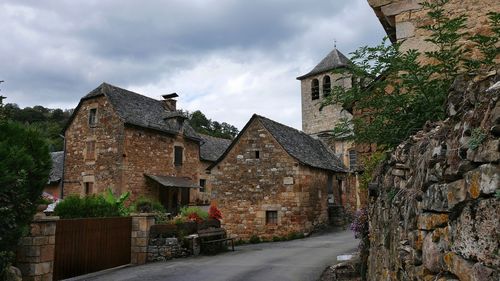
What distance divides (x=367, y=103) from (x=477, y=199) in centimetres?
413

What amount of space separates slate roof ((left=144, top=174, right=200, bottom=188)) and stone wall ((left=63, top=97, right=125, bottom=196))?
2.30 m

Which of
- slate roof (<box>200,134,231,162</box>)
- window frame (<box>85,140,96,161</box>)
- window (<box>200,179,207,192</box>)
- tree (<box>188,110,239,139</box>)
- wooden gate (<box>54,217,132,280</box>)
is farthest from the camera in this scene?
tree (<box>188,110,239,139</box>)

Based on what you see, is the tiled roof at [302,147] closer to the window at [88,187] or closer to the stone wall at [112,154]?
the stone wall at [112,154]

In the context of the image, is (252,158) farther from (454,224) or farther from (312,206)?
(454,224)

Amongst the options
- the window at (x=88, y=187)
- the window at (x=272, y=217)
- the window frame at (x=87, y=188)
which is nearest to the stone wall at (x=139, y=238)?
the window at (x=272, y=217)

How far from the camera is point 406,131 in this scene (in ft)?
17.4

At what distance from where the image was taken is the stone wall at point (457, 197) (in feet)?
6.12

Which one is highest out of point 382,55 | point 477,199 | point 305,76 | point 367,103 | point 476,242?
point 305,76

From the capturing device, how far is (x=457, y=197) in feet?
7.33

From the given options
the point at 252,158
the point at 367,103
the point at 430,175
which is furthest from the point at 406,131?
the point at 252,158

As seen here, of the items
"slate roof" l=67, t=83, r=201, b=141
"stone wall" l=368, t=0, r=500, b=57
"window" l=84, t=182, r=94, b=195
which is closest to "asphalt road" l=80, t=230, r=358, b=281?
"stone wall" l=368, t=0, r=500, b=57

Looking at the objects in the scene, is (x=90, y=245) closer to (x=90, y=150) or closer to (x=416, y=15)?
(x=416, y=15)

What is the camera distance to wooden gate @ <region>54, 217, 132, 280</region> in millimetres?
10625

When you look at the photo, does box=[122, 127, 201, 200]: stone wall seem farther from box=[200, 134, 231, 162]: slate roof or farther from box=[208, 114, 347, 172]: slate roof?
box=[208, 114, 347, 172]: slate roof
